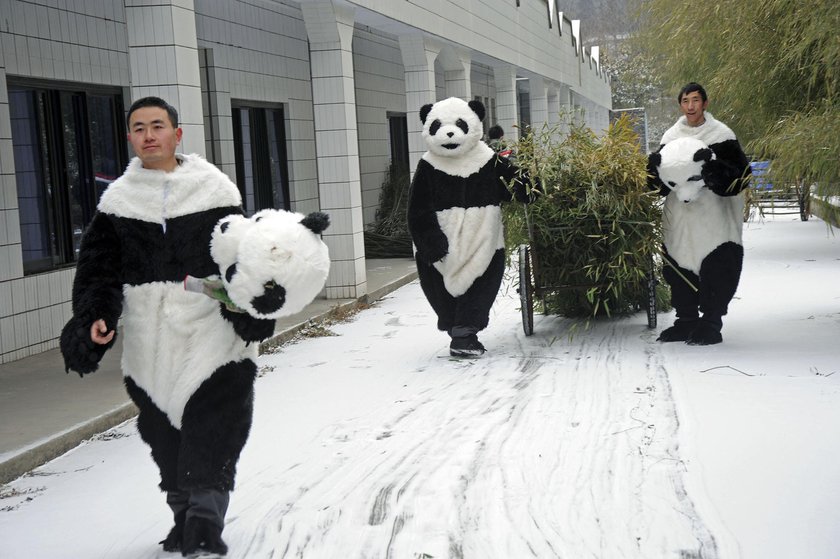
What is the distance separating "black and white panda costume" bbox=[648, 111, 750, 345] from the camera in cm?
821

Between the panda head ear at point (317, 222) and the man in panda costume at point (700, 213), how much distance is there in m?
4.77

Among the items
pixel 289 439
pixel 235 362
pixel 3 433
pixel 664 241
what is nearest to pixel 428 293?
pixel 664 241

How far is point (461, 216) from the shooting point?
27.7ft

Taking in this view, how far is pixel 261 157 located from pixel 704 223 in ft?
24.4

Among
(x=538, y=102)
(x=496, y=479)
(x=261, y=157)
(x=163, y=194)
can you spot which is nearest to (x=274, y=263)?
(x=163, y=194)

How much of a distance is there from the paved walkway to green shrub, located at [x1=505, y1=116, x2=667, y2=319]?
247 centimetres

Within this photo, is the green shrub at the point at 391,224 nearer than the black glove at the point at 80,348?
No

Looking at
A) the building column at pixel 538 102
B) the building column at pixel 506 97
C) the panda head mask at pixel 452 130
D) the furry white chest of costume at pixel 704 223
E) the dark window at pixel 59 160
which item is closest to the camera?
the furry white chest of costume at pixel 704 223

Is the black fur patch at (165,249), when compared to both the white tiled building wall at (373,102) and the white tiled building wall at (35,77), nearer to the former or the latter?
the white tiled building wall at (35,77)

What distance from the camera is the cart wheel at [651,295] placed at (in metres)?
8.98

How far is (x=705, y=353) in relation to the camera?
814cm

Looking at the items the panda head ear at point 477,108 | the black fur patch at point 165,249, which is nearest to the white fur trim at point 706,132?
the panda head ear at point 477,108

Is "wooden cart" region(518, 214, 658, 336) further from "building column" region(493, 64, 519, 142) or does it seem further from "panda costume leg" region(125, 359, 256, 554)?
"building column" region(493, 64, 519, 142)

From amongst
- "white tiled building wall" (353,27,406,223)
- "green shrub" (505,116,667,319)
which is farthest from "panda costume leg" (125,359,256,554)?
"white tiled building wall" (353,27,406,223)
